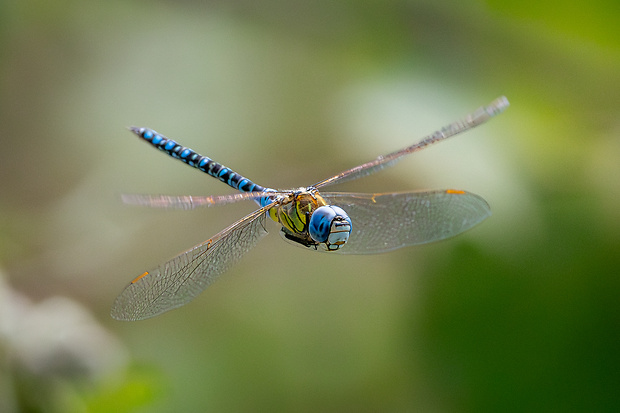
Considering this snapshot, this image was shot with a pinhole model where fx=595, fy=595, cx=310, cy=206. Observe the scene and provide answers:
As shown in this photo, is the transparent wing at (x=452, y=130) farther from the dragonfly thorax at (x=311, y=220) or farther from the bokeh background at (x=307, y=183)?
the bokeh background at (x=307, y=183)

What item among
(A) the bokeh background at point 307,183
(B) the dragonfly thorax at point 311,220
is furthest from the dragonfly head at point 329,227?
(A) the bokeh background at point 307,183

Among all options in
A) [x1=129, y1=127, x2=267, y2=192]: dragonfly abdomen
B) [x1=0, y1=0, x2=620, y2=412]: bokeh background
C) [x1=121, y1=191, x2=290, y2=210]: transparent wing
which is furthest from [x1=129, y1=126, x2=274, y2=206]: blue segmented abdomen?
[x1=0, y1=0, x2=620, y2=412]: bokeh background

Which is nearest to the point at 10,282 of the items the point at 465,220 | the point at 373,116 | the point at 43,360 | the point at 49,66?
the point at 43,360

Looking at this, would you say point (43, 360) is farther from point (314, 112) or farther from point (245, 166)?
point (314, 112)

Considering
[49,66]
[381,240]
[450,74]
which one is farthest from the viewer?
[49,66]

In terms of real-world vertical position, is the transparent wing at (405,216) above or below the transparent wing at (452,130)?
below

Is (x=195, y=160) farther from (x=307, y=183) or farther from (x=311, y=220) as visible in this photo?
(x=307, y=183)
